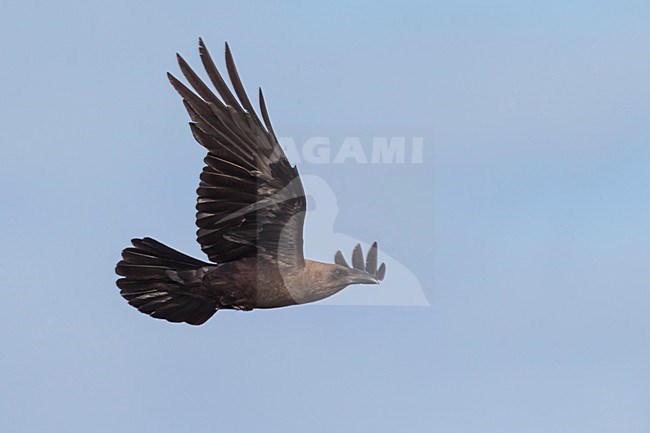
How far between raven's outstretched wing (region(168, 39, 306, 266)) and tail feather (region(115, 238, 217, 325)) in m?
0.53

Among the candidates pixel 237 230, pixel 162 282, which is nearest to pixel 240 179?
pixel 237 230

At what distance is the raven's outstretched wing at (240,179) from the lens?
55.0 ft

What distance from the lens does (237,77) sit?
659 inches

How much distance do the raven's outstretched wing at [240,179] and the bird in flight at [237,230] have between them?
0.01 metres

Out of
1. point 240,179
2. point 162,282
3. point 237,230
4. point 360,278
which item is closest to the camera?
point 240,179

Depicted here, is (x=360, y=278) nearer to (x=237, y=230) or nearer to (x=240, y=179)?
(x=237, y=230)

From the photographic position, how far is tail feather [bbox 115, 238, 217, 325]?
17.7m

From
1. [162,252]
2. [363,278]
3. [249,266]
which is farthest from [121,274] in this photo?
[363,278]

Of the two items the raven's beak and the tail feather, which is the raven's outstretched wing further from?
the raven's beak

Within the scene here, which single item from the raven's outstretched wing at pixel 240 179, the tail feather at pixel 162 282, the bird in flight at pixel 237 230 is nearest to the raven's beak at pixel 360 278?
the bird in flight at pixel 237 230

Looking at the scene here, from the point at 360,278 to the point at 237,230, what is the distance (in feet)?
5.53

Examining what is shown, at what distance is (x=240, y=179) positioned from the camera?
17.0 m

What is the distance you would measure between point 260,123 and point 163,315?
3052 millimetres

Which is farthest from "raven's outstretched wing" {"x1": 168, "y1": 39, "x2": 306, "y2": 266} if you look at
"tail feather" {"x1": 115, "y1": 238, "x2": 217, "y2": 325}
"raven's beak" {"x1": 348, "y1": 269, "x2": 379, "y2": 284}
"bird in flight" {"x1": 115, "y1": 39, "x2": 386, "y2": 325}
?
"raven's beak" {"x1": 348, "y1": 269, "x2": 379, "y2": 284}
